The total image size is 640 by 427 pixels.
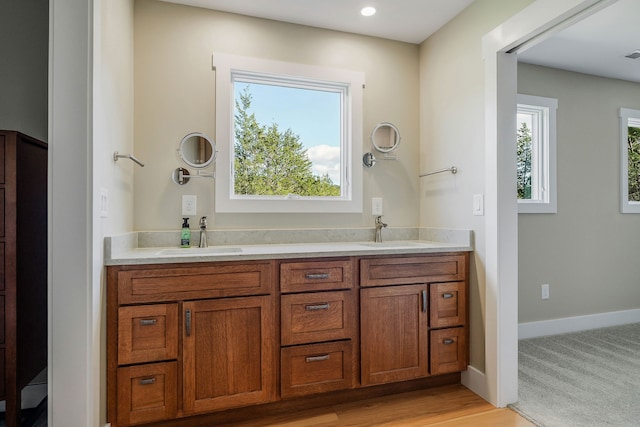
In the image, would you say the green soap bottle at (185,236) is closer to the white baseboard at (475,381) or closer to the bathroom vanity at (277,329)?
the bathroom vanity at (277,329)

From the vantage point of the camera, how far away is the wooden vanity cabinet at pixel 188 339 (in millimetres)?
1668

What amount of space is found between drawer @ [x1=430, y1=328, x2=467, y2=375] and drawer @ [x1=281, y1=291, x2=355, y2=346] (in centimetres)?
58

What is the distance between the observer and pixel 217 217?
2369 millimetres

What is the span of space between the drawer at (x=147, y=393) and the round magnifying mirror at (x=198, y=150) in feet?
3.89

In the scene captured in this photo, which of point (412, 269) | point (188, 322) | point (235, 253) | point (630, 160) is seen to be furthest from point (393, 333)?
point (630, 160)

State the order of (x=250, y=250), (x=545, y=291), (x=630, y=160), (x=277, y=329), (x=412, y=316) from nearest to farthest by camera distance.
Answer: (x=277, y=329) < (x=250, y=250) < (x=412, y=316) < (x=545, y=291) < (x=630, y=160)

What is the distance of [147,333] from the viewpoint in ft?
5.58

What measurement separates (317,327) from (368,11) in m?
2.03

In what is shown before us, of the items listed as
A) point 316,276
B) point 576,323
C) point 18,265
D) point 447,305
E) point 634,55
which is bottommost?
point 576,323

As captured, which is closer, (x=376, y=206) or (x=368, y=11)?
(x=368, y=11)

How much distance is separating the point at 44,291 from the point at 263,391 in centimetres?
129

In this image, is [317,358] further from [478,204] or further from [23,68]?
[23,68]

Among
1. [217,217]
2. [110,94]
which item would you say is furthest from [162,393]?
[110,94]

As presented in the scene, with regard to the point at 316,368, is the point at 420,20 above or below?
above
